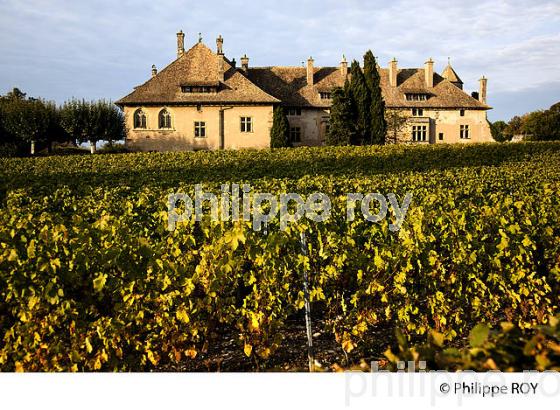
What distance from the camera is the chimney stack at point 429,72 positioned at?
4625 cm

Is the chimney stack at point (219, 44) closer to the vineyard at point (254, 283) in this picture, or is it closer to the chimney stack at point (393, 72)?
the chimney stack at point (393, 72)

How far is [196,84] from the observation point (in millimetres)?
40125

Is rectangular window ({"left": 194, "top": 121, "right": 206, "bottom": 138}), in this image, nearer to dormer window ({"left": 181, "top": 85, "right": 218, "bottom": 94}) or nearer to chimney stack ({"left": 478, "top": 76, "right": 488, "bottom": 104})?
dormer window ({"left": 181, "top": 85, "right": 218, "bottom": 94})

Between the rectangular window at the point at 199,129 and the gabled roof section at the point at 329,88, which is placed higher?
the gabled roof section at the point at 329,88

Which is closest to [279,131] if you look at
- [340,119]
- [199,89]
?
[340,119]

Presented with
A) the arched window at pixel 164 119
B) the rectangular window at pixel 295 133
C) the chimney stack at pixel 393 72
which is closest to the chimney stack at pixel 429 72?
the chimney stack at pixel 393 72

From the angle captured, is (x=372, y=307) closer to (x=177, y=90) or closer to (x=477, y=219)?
(x=477, y=219)

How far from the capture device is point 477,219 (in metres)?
5.47

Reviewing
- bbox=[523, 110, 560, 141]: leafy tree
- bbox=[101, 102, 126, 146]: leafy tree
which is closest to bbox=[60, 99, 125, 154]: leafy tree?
bbox=[101, 102, 126, 146]: leafy tree

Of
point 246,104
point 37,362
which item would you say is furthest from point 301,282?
point 246,104

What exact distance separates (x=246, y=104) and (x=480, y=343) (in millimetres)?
39411

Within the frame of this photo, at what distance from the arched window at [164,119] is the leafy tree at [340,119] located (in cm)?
1382

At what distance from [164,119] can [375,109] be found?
18045mm
